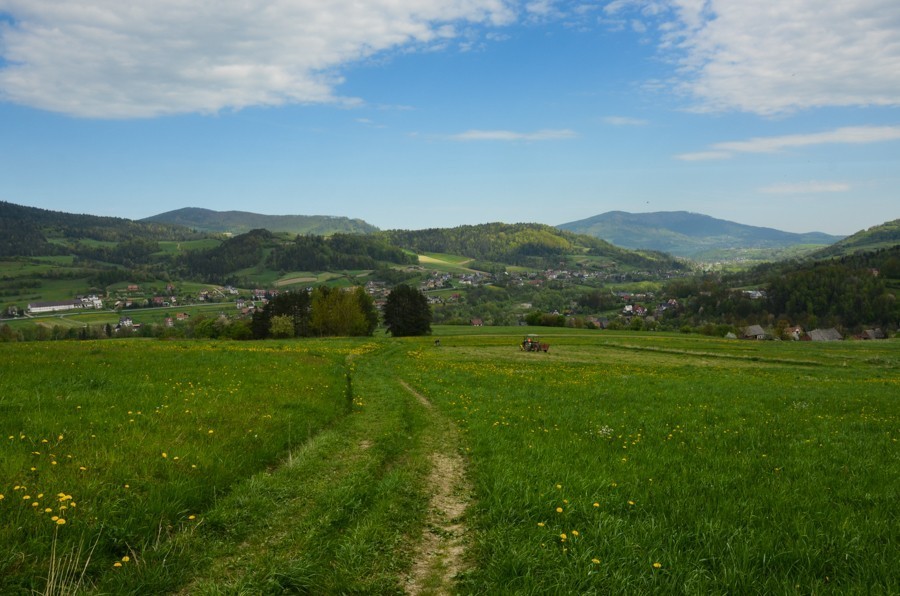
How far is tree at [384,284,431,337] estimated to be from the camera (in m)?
87.6

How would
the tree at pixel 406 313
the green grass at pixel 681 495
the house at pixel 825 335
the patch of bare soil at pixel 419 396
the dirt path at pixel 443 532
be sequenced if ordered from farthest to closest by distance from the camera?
the house at pixel 825 335
the tree at pixel 406 313
the patch of bare soil at pixel 419 396
the dirt path at pixel 443 532
the green grass at pixel 681 495

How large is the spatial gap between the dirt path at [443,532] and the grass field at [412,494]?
6cm

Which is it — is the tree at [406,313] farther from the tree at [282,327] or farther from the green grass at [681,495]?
the green grass at [681,495]

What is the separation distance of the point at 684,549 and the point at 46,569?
343 inches

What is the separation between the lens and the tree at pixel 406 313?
287ft

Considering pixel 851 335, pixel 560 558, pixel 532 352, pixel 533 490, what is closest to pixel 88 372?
pixel 533 490

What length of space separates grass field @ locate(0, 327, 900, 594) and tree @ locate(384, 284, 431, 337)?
69696 millimetres

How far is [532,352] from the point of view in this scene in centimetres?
5538

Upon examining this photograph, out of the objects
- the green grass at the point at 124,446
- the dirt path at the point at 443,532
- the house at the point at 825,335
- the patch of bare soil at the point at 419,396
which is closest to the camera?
the dirt path at the point at 443,532

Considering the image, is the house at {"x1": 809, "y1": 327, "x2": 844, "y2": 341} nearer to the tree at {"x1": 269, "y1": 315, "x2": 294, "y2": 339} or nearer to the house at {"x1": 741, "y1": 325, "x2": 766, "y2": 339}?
the house at {"x1": 741, "y1": 325, "x2": 766, "y2": 339}

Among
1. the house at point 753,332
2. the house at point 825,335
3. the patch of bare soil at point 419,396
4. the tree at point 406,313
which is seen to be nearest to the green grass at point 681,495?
the patch of bare soil at point 419,396

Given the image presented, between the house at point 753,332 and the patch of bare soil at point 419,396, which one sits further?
the house at point 753,332

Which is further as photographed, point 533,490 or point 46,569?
point 533,490

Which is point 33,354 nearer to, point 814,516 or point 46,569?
point 46,569
